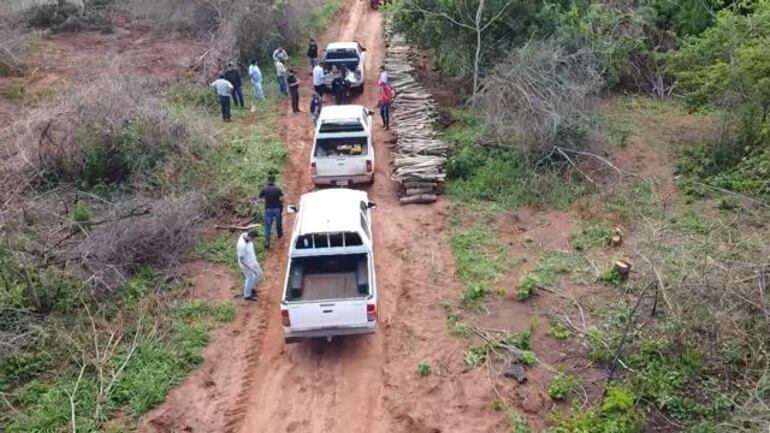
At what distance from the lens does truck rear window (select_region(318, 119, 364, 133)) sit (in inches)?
613

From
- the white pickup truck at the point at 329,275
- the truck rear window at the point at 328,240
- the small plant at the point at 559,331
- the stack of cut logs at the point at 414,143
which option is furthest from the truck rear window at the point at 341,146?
the small plant at the point at 559,331

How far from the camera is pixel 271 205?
12.9 metres

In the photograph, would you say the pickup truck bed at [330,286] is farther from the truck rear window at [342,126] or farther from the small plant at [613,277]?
the truck rear window at [342,126]

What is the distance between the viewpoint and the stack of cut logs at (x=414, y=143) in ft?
48.8

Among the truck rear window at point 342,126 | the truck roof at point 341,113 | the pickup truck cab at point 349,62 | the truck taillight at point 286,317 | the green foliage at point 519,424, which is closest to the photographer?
the green foliage at point 519,424

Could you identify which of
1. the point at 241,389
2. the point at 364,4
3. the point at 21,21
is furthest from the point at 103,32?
the point at 241,389

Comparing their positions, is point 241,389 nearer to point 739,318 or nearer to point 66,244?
point 66,244

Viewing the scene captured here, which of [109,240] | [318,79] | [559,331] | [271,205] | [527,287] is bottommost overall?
[559,331]

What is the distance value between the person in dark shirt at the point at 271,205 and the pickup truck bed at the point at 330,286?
2441 mm

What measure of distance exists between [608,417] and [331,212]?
560 cm

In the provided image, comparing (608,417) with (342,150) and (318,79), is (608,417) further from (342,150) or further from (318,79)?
(318,79)

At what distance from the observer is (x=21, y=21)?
24594 millimetres

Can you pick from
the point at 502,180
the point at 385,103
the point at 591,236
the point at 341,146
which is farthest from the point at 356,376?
the point at 385,103

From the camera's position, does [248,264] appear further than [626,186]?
No
